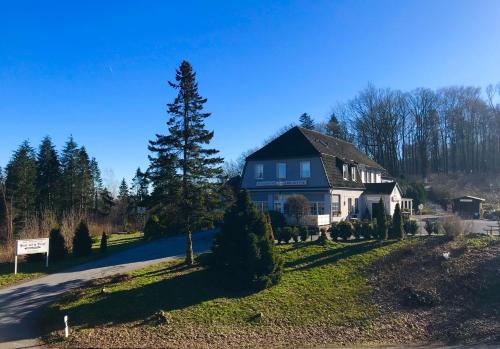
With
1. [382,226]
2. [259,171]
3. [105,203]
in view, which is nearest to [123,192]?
[105,203]

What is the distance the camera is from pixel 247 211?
658 inches

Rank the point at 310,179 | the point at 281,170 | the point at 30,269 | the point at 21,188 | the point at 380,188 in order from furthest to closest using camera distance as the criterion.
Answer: the point at 21,188 < the point at 380,188 < the point at 281,170 < the point at 310,179 < the point at 30,269

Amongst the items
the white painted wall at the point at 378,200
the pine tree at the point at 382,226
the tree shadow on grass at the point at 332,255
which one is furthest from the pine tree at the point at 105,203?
the pine tree at the point at 382,226

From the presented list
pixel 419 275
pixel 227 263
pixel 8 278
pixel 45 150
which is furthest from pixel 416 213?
pixel 45 150

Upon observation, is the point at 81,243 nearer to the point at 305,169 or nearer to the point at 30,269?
the point at 30,269

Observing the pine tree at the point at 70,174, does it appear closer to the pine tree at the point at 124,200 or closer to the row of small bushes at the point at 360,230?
the pine tree at the point at 124,200

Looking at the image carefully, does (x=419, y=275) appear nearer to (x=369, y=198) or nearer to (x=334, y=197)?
(x=334, y=197)

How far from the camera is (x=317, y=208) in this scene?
31953 millimetres

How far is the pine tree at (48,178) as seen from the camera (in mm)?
53969

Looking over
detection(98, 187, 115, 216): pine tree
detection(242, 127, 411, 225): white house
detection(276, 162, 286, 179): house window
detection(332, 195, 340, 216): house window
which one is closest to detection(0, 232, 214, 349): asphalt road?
detection(242, 127, 411, 225): white house

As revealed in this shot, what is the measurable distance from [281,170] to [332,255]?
14.9 m

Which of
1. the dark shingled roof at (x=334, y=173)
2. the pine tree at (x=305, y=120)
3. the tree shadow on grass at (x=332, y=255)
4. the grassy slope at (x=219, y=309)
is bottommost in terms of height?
the grassy slope at (x=219, y=309)

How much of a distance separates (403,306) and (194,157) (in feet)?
36.4

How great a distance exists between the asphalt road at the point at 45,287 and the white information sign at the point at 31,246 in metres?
2.20
